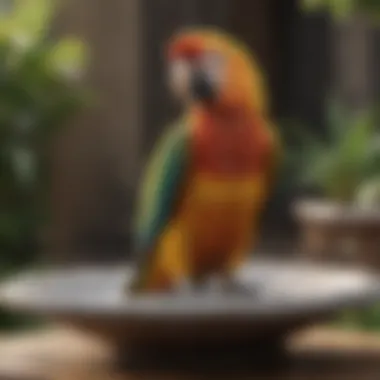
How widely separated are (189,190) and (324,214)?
1.00m

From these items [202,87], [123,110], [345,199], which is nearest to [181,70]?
[202,87]

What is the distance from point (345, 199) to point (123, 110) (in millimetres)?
1234

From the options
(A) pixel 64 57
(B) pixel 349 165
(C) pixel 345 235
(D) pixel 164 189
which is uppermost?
(A) pixel 64 57

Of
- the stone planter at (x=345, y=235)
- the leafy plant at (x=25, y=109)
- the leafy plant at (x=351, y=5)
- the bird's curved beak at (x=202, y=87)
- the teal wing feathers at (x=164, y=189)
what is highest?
the leafy plant at (x=25, y=109)

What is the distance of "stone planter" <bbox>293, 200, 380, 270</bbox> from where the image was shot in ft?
6.37

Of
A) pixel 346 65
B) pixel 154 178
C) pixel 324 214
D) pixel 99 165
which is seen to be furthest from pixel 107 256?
pixel 154 178

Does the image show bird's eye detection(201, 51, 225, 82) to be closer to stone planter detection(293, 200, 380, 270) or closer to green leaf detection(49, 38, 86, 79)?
stone planter detection(293, 200, 380, 270)

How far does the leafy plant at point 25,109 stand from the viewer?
255 cm

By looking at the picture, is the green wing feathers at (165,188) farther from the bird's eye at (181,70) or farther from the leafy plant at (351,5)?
the leafy plant at (351,5)

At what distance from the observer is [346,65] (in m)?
3.53

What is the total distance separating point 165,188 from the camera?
105 cm

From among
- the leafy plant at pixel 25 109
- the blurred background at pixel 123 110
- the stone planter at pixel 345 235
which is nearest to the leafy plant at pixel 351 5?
the stone planter at pixel 345 235

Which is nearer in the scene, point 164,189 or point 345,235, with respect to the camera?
point 164,189

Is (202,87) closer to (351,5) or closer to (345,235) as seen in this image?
(351,5)
